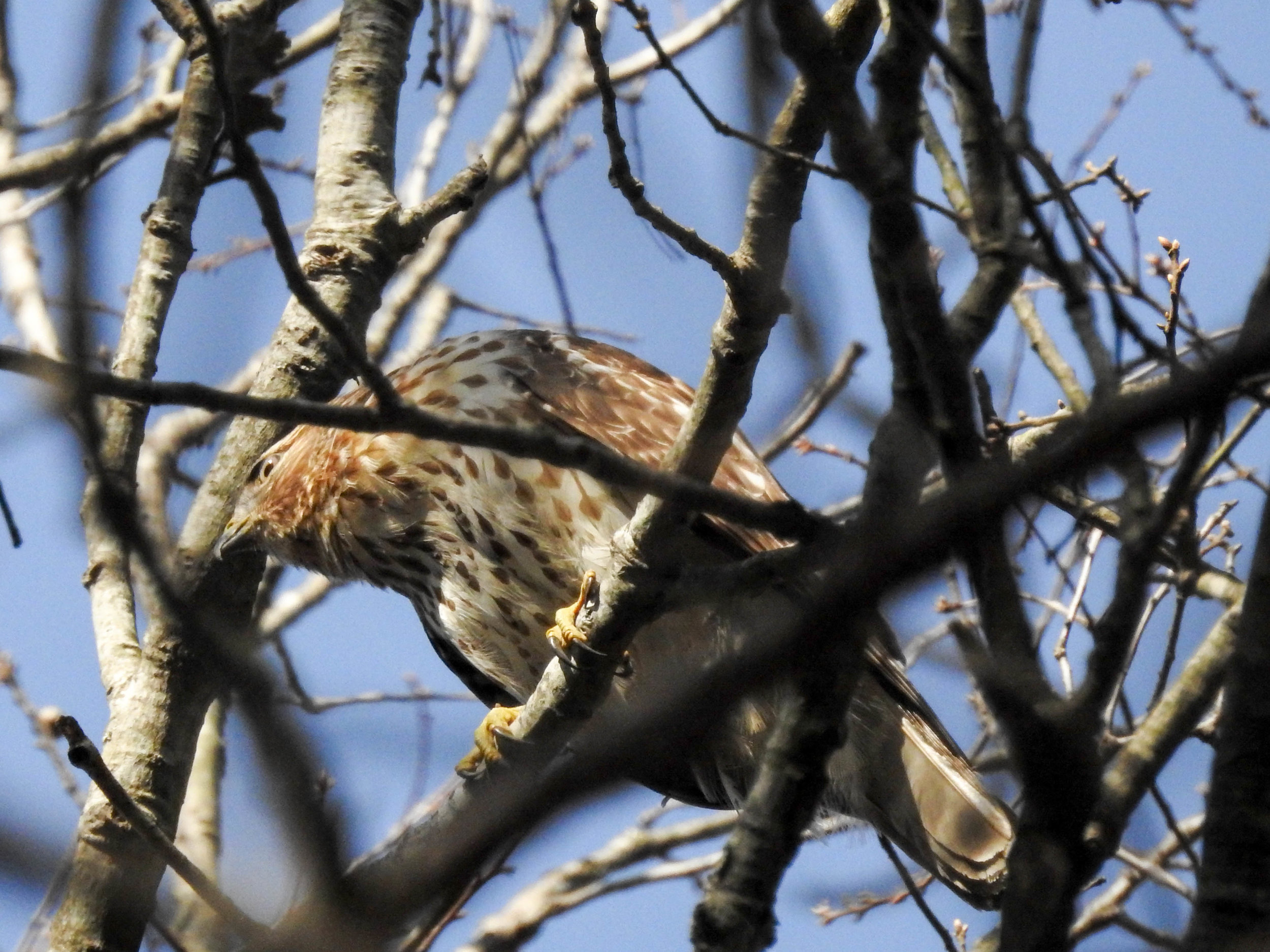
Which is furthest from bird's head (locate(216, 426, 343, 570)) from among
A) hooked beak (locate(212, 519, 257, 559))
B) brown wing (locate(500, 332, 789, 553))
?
Result: brown wing (locate(500, 332, 789, 553))

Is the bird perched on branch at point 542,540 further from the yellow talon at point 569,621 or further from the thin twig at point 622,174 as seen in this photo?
the thin twig at point 622,174

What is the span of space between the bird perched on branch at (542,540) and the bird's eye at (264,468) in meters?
0.01

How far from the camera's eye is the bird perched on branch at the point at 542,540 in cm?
365

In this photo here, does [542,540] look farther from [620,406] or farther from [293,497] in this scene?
[293,497]

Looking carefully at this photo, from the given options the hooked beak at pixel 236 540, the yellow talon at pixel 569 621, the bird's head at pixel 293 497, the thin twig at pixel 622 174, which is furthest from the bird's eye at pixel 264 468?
the thin twig at pixel 622 174

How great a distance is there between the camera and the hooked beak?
363 cm

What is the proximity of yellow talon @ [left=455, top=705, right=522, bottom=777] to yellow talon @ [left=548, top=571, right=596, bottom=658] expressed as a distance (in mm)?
252

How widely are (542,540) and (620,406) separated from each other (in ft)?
1.56

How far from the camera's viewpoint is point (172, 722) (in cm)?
314

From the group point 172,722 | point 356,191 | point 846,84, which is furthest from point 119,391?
point 356,191

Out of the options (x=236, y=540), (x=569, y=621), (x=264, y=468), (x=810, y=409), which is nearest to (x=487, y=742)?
(x=569, y=621)

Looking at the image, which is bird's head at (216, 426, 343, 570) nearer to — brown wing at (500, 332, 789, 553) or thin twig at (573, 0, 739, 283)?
brown wing at (500, 332, 789, 553)

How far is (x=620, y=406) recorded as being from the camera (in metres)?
3.92

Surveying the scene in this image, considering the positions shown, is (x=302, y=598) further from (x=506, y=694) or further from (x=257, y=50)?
(x=257, y=50)
